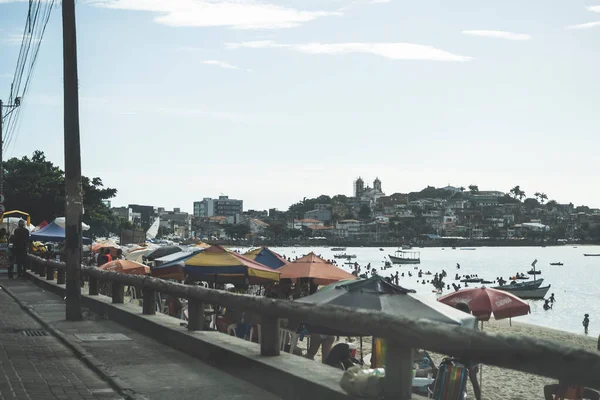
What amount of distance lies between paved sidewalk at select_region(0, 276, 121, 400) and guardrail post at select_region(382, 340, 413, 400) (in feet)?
8.96

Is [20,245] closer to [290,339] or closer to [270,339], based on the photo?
[290,339]

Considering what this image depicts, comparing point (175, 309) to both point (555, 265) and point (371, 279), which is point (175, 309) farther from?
point (555, 265)

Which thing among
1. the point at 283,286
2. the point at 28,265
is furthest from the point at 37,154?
the point at 283,286

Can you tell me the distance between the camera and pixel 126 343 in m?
10.8

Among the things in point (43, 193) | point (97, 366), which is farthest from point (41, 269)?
point (43, 193)

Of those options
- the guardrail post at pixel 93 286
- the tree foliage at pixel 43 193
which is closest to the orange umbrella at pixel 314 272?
the guardrail post at pixel 93 286

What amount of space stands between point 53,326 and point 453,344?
29.7 ft

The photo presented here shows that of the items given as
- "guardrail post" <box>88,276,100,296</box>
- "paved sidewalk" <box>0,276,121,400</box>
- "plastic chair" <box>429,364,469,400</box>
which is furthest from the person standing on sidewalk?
"plastic chair" <box>429,364,469,400</box>

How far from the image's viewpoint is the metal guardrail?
4.32m

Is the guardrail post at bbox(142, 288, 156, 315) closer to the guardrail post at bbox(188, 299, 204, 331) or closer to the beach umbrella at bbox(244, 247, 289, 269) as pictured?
the guardrail post at bbox(188, 299, 204, 331)

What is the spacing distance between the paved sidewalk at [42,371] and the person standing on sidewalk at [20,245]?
13.2 meters

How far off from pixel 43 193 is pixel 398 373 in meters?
79.0

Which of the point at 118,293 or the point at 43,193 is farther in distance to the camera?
the point at 43,193

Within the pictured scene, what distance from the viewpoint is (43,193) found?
80.6 meters
